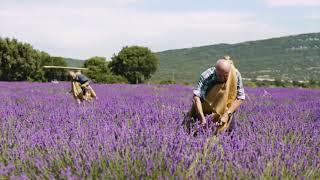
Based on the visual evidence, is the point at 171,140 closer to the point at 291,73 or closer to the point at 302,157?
the point at 302,157

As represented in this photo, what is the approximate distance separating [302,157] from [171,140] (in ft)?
2.44

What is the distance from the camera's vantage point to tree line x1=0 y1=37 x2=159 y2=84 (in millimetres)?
47438

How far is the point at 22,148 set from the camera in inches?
126

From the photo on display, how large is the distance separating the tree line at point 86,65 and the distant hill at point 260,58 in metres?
26.5

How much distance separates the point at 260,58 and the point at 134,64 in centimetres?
7279

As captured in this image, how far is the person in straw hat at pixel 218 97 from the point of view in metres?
4.43

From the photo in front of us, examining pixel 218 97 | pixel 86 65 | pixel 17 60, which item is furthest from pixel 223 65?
pixel 86 65

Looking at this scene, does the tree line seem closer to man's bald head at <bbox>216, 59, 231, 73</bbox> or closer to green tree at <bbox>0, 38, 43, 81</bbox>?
green tree at <bbox>0, 38, 43, 81</bbox>

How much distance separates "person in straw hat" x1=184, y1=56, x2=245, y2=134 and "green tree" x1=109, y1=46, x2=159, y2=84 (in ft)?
195

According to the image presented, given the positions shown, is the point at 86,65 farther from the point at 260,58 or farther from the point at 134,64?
the point at 260,58

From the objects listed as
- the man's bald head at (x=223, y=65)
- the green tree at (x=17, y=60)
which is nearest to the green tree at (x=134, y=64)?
the green tree at (x=17, y=60)

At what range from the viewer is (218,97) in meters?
4.55

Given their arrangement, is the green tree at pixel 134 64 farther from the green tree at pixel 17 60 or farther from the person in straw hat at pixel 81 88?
the person in straw hat at pixel 81 88

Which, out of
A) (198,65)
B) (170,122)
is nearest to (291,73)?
(198,65)
